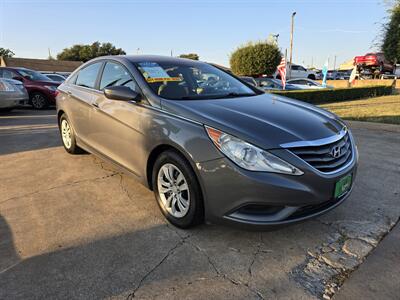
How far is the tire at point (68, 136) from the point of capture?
4.88 m

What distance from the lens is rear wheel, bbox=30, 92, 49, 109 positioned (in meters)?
11.1

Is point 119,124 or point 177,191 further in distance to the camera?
point 119,124

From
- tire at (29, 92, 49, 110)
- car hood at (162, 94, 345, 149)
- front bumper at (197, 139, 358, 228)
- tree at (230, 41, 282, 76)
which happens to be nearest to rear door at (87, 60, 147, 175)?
car hood at (162, 94, 345, 149)

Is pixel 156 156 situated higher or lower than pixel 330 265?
higher

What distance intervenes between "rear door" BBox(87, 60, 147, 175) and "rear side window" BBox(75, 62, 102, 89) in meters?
0.22

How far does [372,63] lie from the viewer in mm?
26047

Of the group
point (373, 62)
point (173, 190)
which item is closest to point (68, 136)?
point (173, 190)

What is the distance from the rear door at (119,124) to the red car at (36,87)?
800cm

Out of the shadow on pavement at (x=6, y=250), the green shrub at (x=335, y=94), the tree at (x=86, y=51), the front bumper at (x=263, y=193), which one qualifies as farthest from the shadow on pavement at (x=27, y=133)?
the tree at (x=86, y=51)

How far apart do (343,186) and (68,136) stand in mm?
4014

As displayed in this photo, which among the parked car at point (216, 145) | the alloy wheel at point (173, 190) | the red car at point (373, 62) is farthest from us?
the red car at point (373, 62)

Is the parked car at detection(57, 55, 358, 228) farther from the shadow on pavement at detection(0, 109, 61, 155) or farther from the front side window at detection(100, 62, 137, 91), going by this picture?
the shadow on pavement at detection(0, 109, 61, 155)

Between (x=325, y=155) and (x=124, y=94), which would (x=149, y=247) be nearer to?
(x=124, y=94)

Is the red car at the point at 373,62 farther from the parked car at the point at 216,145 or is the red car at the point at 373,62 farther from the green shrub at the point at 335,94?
the parked car at the point at 216,145
